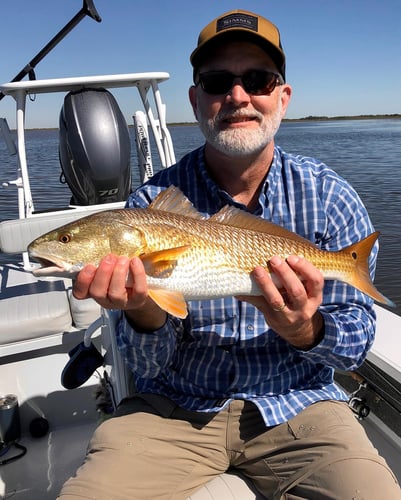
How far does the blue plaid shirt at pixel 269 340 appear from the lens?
2.54 metres

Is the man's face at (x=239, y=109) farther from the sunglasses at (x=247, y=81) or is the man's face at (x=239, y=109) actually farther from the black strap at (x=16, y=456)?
the black strap at (x=16, y=456)

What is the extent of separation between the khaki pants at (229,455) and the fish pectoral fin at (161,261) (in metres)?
0.95

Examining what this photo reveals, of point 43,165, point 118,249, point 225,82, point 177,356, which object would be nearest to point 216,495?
point 177,356

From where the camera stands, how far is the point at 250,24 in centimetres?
263

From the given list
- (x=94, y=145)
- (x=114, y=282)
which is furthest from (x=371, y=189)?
(x=114, y=282)

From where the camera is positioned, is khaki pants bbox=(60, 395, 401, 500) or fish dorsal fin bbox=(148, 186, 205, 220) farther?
fish dorsal fin bbox=(148, 186, 205, 220)

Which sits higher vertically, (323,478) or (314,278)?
(314,278)

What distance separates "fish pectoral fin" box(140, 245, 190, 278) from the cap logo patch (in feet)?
4.46

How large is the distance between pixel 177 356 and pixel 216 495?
0.75 m

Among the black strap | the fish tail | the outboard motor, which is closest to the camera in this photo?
the fish tail

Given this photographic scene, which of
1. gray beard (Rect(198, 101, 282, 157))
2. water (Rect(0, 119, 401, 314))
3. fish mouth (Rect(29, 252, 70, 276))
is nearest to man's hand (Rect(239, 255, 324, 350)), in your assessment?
gray beard (Rect(198, 101, 282, 157))

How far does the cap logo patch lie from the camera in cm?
261

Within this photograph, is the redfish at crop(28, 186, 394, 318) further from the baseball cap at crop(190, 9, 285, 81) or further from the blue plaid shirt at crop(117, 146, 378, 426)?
the baseball cap at crop(190, 9, 285, 81)

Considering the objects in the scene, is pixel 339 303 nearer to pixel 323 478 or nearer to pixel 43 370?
pixel 323 478
